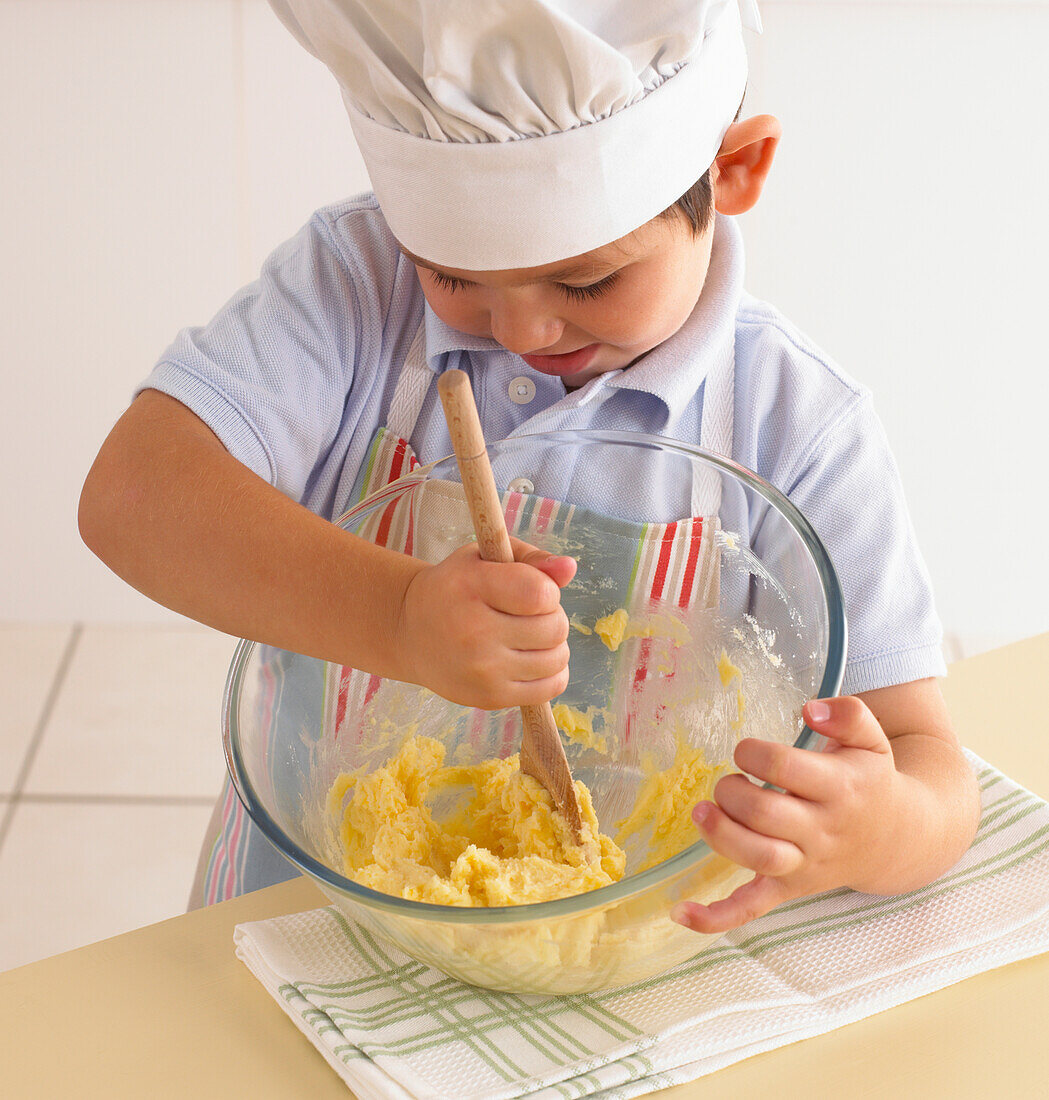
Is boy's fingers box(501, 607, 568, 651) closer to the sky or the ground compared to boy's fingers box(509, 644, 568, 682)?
closer to the sky

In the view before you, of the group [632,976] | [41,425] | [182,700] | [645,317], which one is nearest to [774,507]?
[645,317]

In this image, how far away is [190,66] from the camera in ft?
4.82

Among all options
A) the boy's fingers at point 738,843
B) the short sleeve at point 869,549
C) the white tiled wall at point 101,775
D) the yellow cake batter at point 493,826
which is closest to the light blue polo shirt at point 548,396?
the short sleeve at point 869,549

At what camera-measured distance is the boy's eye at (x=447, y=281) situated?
563 mm

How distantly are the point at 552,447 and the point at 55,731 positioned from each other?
1074 millimetres

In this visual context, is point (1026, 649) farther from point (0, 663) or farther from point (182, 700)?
point (0, 663)

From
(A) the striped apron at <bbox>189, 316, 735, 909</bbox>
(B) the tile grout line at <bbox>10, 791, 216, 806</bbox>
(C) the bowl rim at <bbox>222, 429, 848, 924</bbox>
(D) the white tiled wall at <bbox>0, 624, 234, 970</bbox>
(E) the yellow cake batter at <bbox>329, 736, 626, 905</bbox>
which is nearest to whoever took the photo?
(C) the bowl rim at <bbox>222, 429, 848, 924</bbox>

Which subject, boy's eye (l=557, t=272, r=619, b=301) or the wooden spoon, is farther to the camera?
boy's eye (l=557, t=272, r=619, b=301)

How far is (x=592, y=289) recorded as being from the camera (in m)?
0.55

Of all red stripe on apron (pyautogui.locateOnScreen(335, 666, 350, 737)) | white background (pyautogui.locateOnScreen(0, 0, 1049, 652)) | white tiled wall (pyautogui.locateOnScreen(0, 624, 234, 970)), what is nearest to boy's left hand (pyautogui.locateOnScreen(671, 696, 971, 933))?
red stripe on apron (pyautogui.locateOnScreen(335, 666, 350, 737))

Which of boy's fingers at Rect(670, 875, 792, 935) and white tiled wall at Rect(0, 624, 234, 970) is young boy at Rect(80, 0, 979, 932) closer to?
boy's fingers at Rect(670, 875, 792, 935)

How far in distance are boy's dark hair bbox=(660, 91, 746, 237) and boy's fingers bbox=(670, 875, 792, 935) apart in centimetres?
29

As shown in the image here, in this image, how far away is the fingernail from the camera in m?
0.46

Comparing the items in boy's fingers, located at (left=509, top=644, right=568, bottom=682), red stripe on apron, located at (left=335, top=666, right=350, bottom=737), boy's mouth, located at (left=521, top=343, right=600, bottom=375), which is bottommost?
red stripe on apron, located at (left=335, top=666, right=350, bottom=737)
